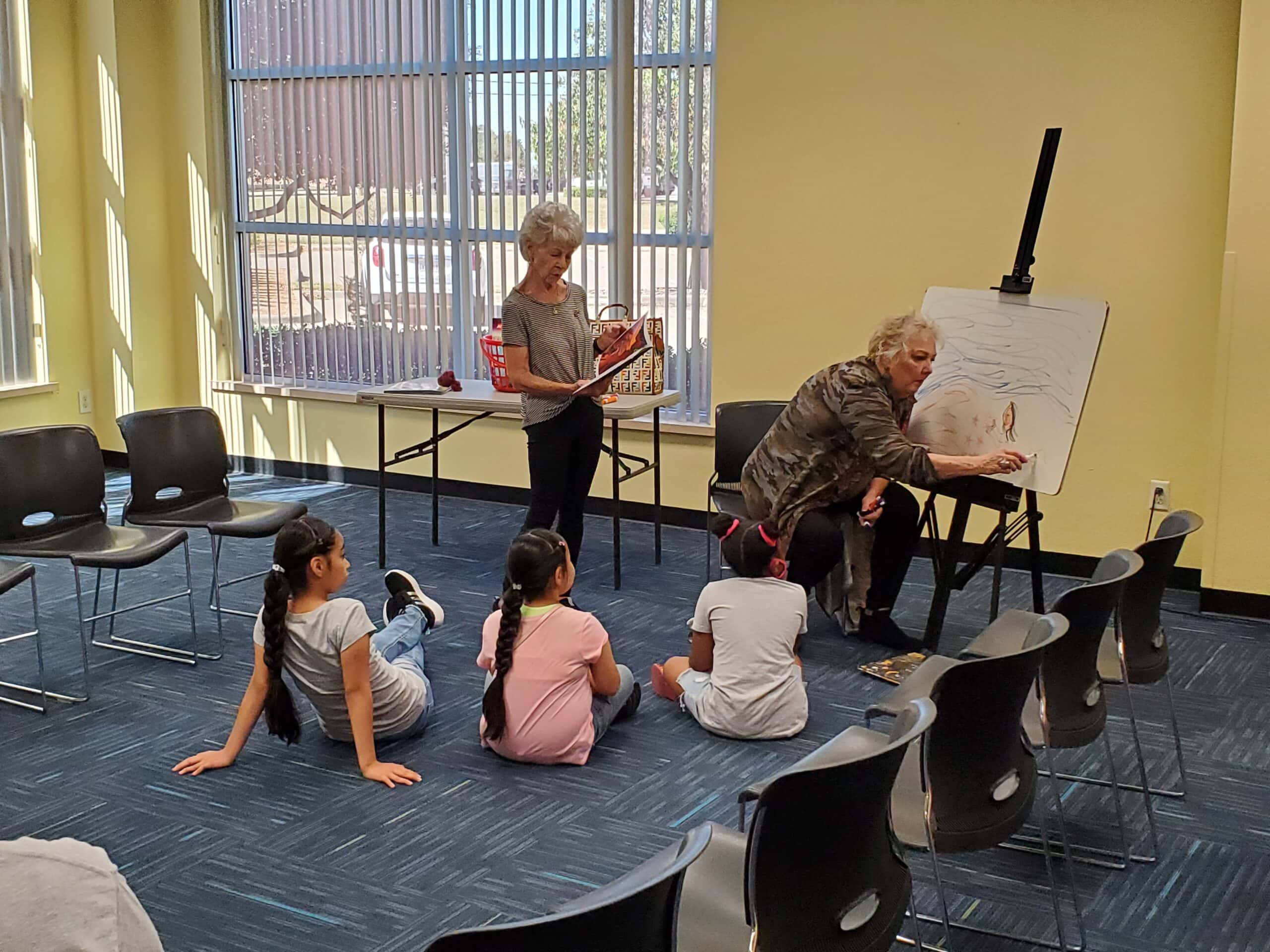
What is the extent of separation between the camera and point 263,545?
6.27 m

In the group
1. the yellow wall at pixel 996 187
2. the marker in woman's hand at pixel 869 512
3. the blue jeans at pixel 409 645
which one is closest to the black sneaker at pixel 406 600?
the blue jeans at pixel 409 645

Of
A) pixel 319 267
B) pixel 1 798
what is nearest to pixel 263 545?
pixel 319 267

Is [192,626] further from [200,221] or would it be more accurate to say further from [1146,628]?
[200,221]

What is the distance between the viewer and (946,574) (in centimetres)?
465

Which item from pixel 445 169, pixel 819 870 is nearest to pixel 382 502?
pixel 445 169

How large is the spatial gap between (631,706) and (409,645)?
0.77m

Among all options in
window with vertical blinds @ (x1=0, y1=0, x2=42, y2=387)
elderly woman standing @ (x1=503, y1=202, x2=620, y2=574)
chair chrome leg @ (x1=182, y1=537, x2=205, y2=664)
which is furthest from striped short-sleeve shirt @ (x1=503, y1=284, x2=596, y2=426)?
window with vertical blinds @ (x1=0, y1=0, x2=42, y2=387)

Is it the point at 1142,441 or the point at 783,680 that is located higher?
the point at 1142,441

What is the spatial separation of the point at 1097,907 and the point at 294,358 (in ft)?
18.4

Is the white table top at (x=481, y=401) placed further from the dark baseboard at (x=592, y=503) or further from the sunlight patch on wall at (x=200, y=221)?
the sunlight patch on wall at (x=200, y=221)

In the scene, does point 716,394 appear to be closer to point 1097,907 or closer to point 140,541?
point 140,541

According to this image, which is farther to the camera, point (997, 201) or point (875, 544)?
point (997, 201)

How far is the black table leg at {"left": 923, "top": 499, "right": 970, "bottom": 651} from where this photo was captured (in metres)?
4.63

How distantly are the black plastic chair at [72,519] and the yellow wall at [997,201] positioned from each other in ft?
8.21
